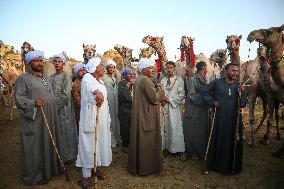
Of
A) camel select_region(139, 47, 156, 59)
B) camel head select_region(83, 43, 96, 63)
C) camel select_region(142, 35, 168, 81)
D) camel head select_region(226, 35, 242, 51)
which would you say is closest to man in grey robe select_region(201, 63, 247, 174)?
→ camel head select_region(226, 35, 242, 51)

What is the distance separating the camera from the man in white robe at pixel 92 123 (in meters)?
5.34

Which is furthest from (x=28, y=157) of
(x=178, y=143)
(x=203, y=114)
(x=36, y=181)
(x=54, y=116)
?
(x=203, y=114)

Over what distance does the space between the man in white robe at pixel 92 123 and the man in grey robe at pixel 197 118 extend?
8.07 ft

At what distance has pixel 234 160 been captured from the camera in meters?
6.11

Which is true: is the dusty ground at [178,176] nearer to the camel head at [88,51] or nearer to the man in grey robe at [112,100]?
the man in grey robe at [112,100]

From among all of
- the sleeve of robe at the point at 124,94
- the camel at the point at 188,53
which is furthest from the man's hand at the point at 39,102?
the camel at the point at 188,53

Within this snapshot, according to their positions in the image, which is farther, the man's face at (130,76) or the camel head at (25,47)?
the camel head at (25,47)

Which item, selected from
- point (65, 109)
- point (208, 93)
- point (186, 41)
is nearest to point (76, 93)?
Answer: point (65, 109)

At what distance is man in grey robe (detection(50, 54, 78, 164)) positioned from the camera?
6.59 meters

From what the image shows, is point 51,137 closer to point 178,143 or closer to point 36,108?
point 36,108

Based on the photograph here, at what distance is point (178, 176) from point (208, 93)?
78.7 inches

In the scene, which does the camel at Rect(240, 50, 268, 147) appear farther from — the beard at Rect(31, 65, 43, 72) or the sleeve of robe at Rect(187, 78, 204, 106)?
the beard at Rect(31, 65, 43, 72)

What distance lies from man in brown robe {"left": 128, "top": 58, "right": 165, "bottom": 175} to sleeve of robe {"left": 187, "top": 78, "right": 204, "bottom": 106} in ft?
4.10

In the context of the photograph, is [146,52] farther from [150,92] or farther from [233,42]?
[150,92]
